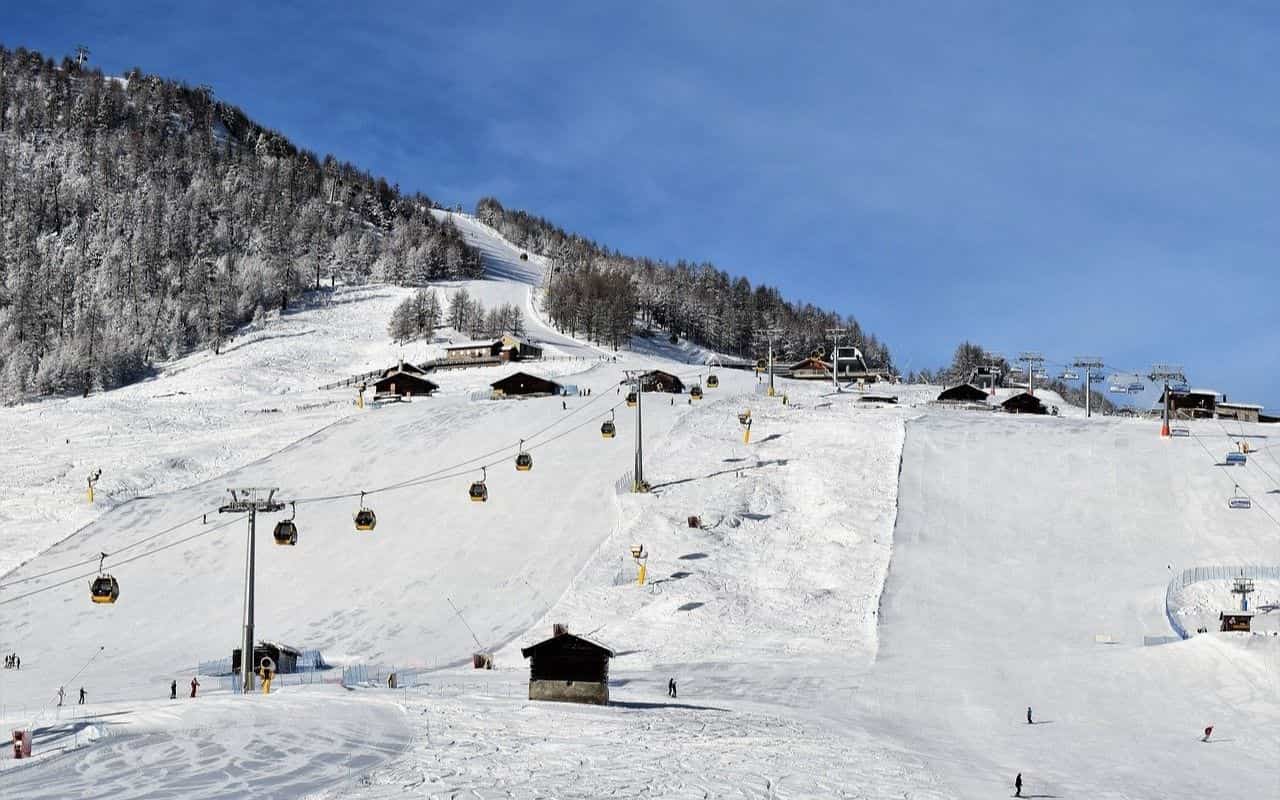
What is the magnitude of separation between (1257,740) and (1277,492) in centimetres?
3217

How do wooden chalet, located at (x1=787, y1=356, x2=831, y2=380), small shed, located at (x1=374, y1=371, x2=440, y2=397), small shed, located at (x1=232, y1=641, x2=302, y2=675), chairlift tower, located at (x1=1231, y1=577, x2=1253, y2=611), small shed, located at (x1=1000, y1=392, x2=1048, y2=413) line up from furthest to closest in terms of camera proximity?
wooden chalet, located at (x1=787, y1=356, x2=831, y2=380), small shed, located at (x1=1000, y1=392, x2=1048, y2=413), small shed, located at (x1=374, y1=371, x2=440, y2=397), chairlift tower, located at (x1=1231, y1=577, x2=1253, y2=611), small shed, located at (x1=232, y1=641, x2=302, y2=675)

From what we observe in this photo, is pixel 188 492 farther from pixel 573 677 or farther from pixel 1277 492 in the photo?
pixel 1277 492

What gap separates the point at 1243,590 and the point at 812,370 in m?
91.7

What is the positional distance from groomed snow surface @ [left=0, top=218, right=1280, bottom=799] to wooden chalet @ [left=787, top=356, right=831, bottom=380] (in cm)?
4537

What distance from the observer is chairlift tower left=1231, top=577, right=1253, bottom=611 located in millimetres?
48406

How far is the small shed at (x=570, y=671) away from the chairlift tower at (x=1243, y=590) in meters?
28.0

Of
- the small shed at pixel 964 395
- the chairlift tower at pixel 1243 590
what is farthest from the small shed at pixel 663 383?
the chairlift tower at pixel 1243 590

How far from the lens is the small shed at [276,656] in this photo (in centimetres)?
4216

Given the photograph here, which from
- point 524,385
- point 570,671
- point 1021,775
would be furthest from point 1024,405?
point 1021,775

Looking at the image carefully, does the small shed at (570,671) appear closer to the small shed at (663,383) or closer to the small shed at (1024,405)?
the small shed at (663,383)

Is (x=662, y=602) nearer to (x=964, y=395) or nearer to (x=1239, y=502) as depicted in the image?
(x=1239, y=502)

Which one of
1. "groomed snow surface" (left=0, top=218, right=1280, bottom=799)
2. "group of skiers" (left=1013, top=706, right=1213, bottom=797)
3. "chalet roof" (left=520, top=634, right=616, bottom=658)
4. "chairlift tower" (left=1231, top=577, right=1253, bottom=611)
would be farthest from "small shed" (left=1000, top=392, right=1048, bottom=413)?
"chalet roof" (left=520, top=634, right=616, bottom=658)

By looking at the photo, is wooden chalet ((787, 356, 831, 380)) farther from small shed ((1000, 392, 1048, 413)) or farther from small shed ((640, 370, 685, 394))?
small shed ((640, 370, 685, 394))

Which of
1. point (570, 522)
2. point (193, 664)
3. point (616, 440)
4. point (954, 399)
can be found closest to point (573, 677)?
point (193, 664)
